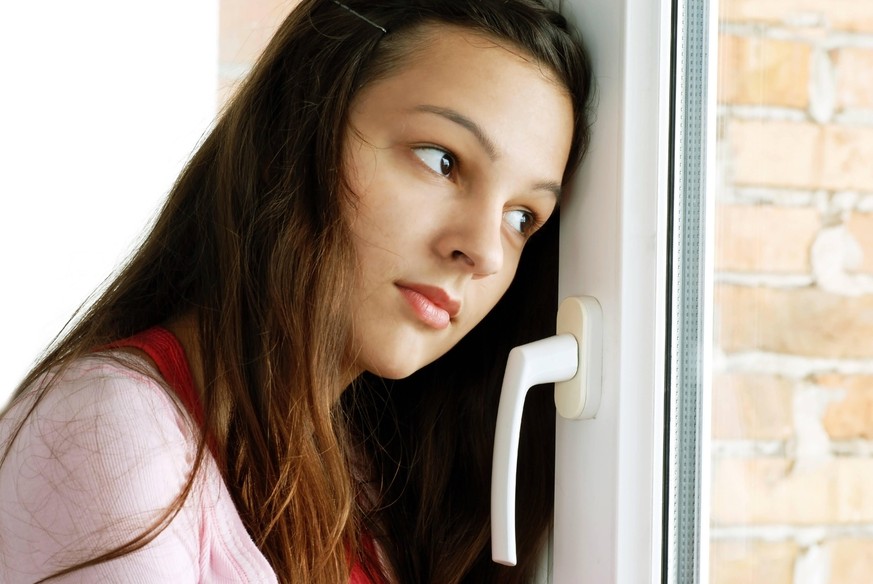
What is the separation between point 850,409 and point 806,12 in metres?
0.22

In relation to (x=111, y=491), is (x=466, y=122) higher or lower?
higher

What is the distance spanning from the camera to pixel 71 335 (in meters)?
0.79

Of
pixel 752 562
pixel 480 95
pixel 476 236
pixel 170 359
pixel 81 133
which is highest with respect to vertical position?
pixel 81 133

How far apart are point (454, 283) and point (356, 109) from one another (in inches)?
6.2

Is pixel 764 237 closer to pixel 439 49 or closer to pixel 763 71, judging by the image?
pixel 763 71

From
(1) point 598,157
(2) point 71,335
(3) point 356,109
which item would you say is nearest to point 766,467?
(1) point 598,157

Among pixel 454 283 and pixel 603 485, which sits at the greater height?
pixel 454 283

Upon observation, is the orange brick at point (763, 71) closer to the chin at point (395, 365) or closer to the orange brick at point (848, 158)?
the orange brick at point (848, 158)

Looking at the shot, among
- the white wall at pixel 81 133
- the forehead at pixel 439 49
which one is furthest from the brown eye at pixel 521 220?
the white wall at pixel 81 133

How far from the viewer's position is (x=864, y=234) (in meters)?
0.50

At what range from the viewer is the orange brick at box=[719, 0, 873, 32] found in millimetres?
484

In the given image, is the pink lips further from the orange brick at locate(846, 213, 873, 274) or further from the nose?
the orange brick at locate(846, 213, 873, 274)

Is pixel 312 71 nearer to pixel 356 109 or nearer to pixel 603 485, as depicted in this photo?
pixel 356 109

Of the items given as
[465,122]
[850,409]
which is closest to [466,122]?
[465,122]
